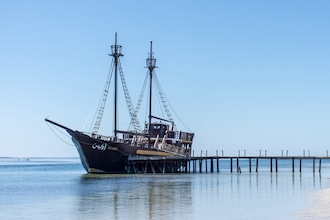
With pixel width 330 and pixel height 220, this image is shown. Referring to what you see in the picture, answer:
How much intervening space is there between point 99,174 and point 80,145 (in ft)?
14.7

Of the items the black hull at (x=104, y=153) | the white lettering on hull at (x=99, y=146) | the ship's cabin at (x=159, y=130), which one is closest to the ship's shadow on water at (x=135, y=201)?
the white lettering on hull at (x=99, y=146)

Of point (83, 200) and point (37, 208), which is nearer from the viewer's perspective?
point (37, 208)

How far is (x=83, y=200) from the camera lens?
38594mm

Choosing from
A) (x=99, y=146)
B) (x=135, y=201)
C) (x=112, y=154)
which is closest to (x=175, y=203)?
(x=135, y=201)

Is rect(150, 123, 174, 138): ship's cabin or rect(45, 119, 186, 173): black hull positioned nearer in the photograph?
rect(45, 119, 186, 173): black hull

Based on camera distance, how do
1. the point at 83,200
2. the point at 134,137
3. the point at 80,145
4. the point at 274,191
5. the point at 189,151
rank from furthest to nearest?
the point at 189,151 → the point at 134,137 → the point at 80,145 → the point at 274,191 → the point at 83,200

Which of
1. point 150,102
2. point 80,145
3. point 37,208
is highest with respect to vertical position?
point 150,102

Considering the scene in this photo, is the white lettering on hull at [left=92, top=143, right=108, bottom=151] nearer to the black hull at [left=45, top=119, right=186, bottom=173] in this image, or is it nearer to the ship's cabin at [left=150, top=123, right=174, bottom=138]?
the black hull at [left=45, top=119, right=186, bottom=173]

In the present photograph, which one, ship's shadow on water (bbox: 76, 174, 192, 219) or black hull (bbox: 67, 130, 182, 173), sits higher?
black hull (bbox: 67, 130, 182, 173)

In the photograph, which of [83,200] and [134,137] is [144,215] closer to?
[83,200]

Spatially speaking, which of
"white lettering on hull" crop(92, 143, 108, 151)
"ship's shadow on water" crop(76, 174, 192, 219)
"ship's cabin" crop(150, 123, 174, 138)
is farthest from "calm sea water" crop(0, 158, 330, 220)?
"ship's cabin" crop(150, 123, 174, 138)

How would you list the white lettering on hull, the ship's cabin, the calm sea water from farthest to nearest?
the ship's cabin, the white lettering on hull, the calm sea water

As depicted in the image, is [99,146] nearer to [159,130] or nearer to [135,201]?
[159,130]

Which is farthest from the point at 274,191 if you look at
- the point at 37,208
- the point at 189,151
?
the point at 189,151
